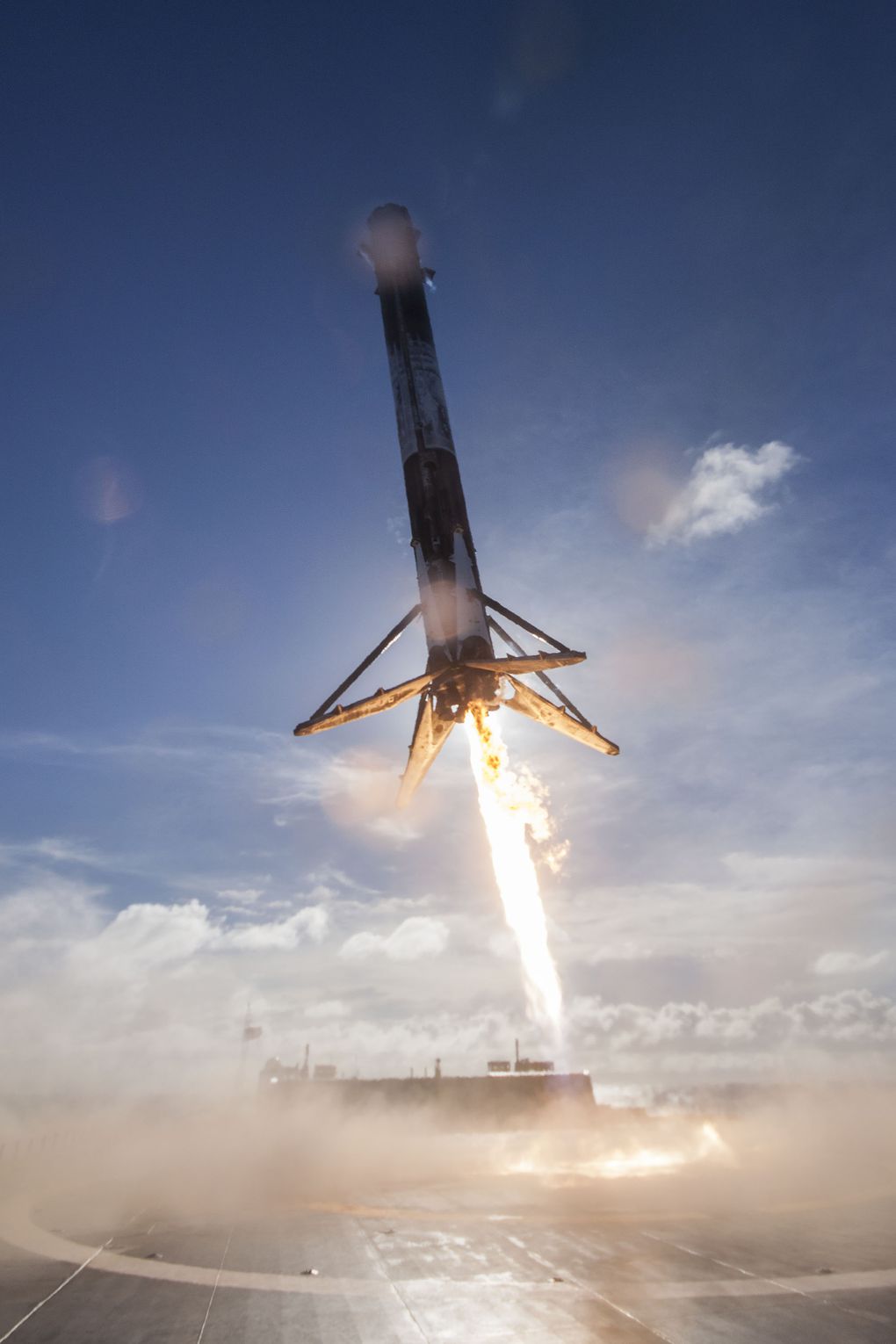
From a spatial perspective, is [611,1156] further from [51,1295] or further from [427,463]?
[427,463]

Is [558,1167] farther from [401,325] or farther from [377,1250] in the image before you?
[401,325]

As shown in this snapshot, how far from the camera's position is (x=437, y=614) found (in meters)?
22.4

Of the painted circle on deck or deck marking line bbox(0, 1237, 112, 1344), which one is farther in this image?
the painted circle on deck

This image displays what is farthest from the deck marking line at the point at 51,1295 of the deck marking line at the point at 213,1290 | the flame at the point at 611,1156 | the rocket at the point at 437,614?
the flame at the point at 611,1156

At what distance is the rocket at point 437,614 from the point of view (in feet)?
70.9

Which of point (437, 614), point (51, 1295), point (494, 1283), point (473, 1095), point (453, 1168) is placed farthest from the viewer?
point (473, 1095)

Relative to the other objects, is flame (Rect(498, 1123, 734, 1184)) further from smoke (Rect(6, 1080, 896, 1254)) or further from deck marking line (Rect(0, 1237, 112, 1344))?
deck marking line (Rect(0, 1237, 112, 1344))

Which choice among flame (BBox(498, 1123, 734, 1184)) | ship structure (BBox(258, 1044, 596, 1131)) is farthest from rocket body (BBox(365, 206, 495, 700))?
ship structure (BBox(258, 1044, 596, 1131))

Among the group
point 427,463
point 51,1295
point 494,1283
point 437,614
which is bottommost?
point 494,1283

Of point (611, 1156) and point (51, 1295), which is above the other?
point (51, 1295)

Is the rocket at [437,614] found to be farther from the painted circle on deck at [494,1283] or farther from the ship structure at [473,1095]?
the ship structure at [473,1095]

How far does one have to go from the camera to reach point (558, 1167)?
3369 centimetres

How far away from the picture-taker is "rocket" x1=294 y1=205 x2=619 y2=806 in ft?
70.9

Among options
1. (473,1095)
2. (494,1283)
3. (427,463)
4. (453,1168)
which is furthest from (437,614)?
(473,1095)
